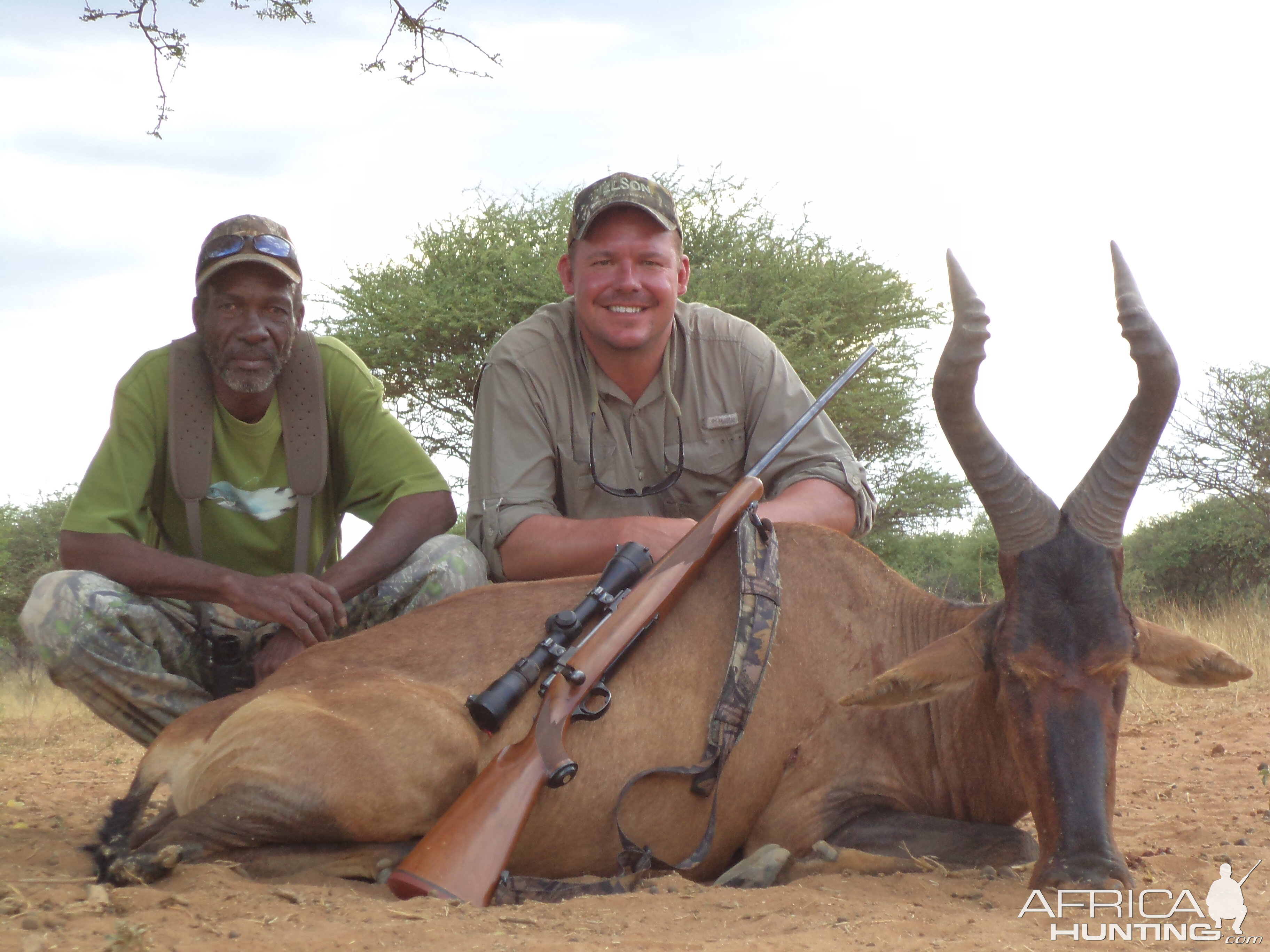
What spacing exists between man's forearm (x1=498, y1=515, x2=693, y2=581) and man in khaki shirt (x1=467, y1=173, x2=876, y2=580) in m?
0.04

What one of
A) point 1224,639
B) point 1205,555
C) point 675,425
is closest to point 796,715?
point 675,425

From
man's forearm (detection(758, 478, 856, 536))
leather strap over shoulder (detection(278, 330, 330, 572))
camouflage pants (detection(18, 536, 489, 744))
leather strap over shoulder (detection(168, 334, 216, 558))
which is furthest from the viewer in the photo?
leather strap over shoulder (detection(278, 330, 330, 572))

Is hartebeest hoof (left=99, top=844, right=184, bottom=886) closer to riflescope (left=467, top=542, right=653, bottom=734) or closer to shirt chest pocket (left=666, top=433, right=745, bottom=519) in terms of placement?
riflescope (left=467, top=542, right=653, bottom=734)

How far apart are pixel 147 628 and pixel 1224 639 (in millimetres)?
9161

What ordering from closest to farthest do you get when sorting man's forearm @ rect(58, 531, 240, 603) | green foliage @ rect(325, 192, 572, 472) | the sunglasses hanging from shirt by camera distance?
man's forearm @ rect(58, 531, 240, 603), the sunglasses hanging from shirt, green foliage @ rect(325, 192, 572, 472)

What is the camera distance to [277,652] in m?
4.87

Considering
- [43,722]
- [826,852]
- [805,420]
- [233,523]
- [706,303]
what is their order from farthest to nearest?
[706,303] < [43,722] < [233,523] < [805,420] < [826,852]

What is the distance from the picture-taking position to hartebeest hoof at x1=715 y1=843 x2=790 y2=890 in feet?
12.7

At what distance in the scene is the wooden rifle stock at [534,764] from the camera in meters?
3.52

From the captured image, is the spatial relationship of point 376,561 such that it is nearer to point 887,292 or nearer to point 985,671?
point 985,671

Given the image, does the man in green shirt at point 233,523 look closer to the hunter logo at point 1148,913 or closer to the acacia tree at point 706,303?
the hunter logo at point 1148,913

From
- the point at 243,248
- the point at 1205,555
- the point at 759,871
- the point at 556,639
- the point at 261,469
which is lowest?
the point at 759,871

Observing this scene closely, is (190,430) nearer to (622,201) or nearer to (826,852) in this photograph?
(622,201)

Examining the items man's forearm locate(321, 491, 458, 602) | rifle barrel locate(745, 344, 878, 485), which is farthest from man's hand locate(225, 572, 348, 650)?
rifle barrel locate(745, 344, 878, 485)
